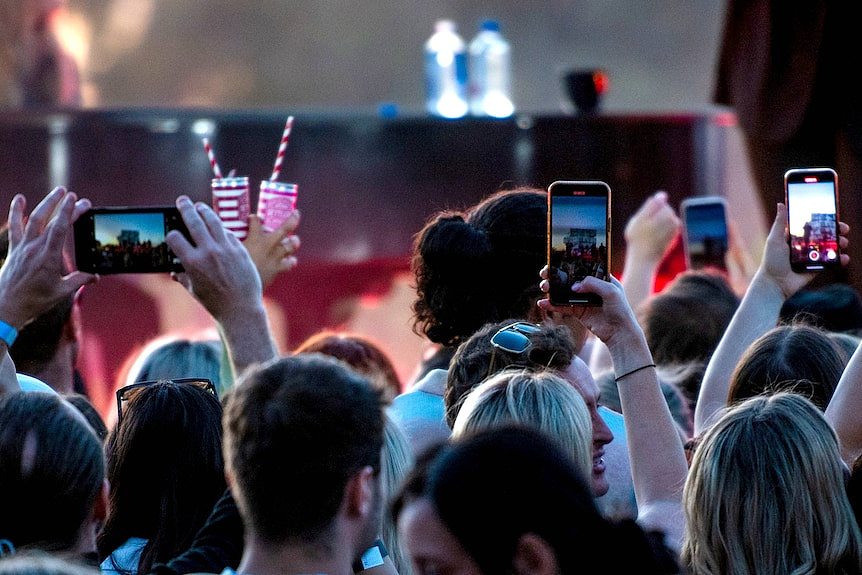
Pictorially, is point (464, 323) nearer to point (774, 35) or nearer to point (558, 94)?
point (774, 35)

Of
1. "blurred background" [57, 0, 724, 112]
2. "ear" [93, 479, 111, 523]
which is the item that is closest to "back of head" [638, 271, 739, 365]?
"ear" [93, 479, 111, 523]

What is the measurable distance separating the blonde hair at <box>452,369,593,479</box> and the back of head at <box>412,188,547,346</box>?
22.7 inches

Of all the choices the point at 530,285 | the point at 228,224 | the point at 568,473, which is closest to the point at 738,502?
the point at 568,473

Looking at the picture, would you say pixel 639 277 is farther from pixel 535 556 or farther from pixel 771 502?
pixel 535 556

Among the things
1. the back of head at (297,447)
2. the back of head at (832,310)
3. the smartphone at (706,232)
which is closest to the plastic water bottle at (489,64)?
the smartphone at (706,232)

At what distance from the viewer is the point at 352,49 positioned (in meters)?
7.99

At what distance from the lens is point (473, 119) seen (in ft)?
16.5

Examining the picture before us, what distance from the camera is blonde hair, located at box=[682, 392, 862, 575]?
73.7 inches

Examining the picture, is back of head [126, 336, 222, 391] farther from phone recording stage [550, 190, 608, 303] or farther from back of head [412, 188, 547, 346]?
phone recording stage [550, 190, 608, 303]

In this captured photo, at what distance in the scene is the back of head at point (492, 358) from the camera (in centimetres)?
231

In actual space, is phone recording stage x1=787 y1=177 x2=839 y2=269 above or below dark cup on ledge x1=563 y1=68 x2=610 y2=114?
below

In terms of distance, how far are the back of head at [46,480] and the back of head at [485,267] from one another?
1040 mm

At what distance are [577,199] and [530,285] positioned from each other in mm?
412

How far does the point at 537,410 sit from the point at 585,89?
3.43 m
